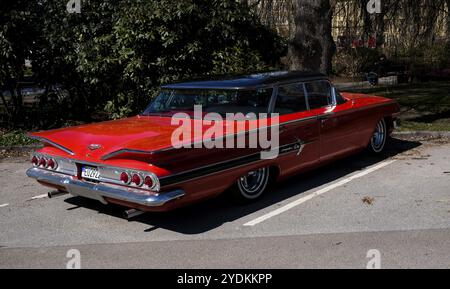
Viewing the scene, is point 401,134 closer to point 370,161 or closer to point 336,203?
point 370,161

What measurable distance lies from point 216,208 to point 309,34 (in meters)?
5.58

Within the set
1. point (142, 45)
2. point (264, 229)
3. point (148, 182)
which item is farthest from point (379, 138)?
point (142, 45)

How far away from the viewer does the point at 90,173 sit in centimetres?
524

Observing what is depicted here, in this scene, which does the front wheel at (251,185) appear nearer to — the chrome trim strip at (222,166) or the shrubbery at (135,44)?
the chrome trim strip at (222,166)

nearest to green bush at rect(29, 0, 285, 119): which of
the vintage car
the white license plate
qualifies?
the vintage car

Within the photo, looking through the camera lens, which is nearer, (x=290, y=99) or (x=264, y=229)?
(x=264, y=229)

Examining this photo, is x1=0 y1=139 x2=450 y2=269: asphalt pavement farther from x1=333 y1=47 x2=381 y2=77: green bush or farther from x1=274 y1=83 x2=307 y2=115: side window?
x1=333 y1=47 x2=381 y2=77: green bush

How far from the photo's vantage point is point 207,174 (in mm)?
5188

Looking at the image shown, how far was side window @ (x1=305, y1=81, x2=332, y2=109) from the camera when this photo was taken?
6.79 meters

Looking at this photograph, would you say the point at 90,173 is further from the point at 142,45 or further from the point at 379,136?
the point at 142,45

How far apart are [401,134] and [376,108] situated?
198 centimetres

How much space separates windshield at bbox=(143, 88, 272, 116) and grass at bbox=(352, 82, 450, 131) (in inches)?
189

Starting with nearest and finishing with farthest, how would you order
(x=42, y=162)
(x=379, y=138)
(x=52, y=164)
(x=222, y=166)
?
(x=222, y=166) → (x=52, y=164) → (x=42, y=162) → (x=379, y=138)

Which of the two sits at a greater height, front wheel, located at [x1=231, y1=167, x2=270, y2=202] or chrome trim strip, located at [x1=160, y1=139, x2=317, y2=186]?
chrome trim strip, located at [x1=160, y1=139, x2=317, y2=186]
